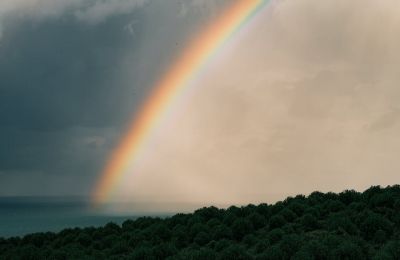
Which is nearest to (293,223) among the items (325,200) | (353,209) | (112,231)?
(353,209)

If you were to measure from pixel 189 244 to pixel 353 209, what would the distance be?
9542 millimetres

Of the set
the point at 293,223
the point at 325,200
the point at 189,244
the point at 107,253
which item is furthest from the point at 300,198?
the point at 107,253

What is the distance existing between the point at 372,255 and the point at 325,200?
1463 cm

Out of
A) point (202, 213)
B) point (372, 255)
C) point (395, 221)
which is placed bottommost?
point (372, 255)

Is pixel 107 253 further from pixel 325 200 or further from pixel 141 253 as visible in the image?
pixel 325 200

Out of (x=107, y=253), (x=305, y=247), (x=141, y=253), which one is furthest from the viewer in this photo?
(x=107, y=253)

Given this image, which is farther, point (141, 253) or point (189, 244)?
point (189, 244)

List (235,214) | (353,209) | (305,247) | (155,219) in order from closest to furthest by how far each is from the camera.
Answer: (305,247) < (353,209) < (235,214) < (155,219)

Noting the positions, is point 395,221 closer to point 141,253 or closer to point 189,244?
point 189,244

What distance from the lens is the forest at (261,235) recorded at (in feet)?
69.8

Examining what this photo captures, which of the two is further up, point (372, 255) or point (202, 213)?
point (202, 213)

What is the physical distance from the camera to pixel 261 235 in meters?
26.9

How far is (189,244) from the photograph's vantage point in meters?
28.7

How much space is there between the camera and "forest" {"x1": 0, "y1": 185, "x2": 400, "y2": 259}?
69.8ft
